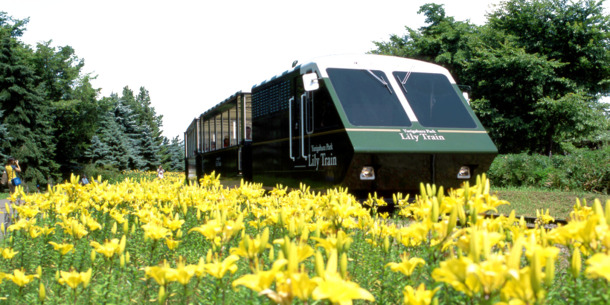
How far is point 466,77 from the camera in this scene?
35.3 metres

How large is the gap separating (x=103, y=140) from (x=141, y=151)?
294 inches

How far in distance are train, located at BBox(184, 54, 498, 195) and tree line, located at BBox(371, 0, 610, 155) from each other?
69.1 feet

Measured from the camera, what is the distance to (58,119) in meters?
49.2

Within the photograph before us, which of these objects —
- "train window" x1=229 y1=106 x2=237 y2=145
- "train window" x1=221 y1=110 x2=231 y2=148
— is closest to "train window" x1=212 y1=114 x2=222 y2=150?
"train window" x1=221 y1=110 x2=231 y2=148

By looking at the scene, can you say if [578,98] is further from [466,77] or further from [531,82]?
[466,77]

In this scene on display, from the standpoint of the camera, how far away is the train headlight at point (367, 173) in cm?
841

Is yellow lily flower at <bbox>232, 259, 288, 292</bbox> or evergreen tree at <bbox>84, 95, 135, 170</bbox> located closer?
yellow lily flower at <bbox>232, 259, 288, 292</bbox>

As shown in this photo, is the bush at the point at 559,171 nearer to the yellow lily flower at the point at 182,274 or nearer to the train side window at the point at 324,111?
the train side window at the point at 324,111

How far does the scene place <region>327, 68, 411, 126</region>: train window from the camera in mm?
8680

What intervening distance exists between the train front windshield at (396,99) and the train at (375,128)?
0.06ft

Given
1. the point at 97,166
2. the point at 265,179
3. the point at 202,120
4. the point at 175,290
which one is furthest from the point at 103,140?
the point at 175,290

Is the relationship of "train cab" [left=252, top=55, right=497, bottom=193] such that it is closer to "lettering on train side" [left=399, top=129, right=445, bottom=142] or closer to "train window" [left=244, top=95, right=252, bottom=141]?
"lettering on train side" [left=399, top=129, right=445, bottom=142]

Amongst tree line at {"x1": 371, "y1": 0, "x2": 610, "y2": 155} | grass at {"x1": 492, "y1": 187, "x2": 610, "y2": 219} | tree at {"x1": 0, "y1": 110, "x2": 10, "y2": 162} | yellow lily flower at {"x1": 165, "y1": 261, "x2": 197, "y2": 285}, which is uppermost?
tree line at {"x1": 371, "y1": 0, "x2": 610, "y2": 155}

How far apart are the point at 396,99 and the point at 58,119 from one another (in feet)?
155
